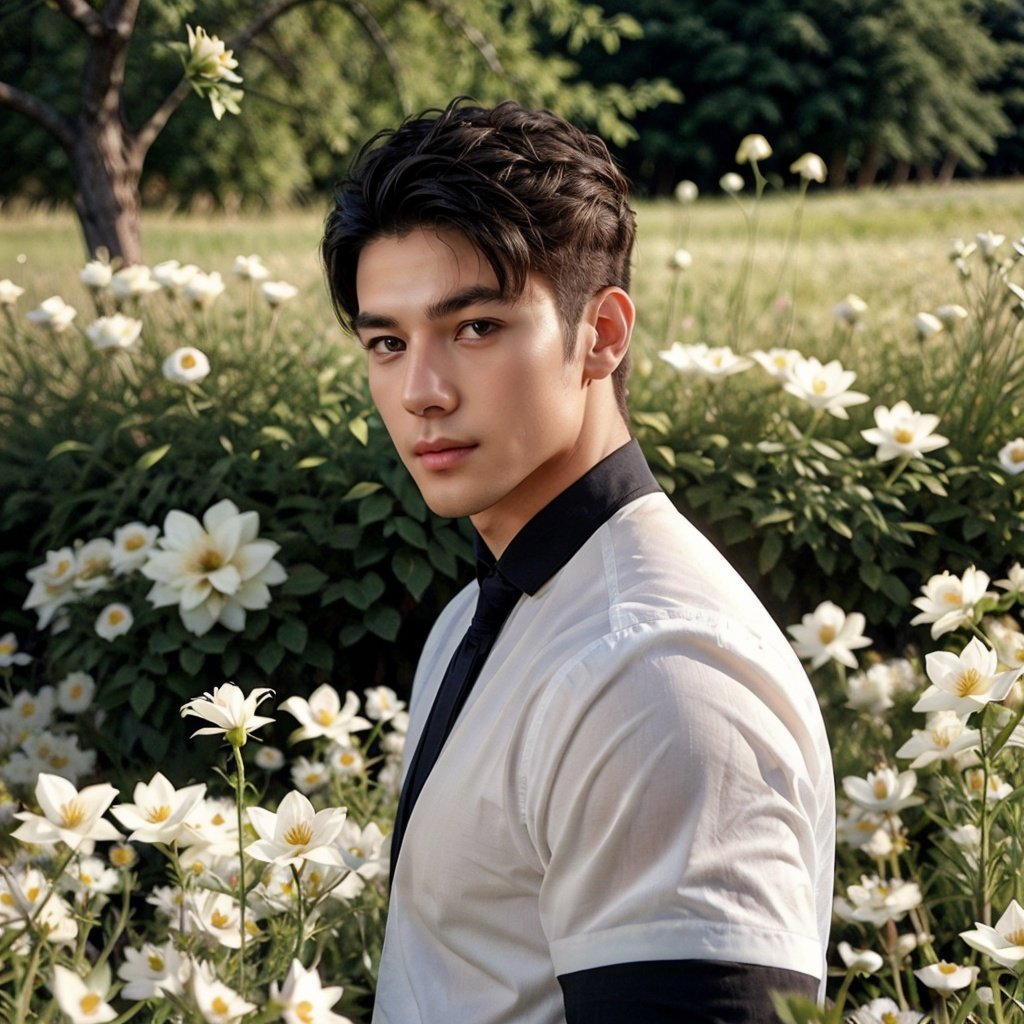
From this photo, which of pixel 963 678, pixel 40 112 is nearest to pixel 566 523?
pixel 963 678

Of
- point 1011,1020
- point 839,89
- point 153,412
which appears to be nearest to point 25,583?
point 153,412

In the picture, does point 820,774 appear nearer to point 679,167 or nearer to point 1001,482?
point 1001,482

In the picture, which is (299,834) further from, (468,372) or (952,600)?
(952,600)

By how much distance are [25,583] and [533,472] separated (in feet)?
8.25

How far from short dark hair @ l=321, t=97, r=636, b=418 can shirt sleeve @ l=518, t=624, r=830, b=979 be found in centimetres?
50

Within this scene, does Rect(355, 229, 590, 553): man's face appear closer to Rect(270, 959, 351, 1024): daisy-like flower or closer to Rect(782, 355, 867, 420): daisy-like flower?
Rect(270, 959, 351, 1024): daisy-like flower

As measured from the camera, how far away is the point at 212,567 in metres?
2.84

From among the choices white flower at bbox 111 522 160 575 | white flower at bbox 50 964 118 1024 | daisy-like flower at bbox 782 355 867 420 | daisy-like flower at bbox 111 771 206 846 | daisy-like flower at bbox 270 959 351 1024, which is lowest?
white flower at bbox 111 522 160 575

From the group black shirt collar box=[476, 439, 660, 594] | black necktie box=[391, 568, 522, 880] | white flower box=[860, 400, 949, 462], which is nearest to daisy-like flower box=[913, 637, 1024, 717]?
black shirt collar box=[476, 439, 660, 594]

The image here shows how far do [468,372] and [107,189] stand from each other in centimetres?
365

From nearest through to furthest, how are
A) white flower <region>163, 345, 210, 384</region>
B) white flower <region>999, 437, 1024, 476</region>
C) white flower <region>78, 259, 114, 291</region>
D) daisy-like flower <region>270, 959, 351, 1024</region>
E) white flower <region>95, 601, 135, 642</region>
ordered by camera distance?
daisy-like flower <region>270, 959, 351, 1024</region> < white flower <region>95, 601, 135, 642</region> < white flower <region>999, 437, 1024, 476</region> < white flower <region>163, 345, 210, 384</region> < white flower <region>78, 259, 114, 291</region>

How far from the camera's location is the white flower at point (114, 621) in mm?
2895

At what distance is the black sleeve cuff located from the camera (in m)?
1.11

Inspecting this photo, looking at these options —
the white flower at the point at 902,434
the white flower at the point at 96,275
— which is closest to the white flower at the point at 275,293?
the white flower at the point at 96,275
